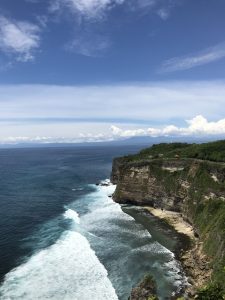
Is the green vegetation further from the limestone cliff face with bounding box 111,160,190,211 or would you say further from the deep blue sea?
the limestone cliff face with bounding box 111,160,190,211

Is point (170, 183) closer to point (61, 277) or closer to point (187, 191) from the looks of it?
point (187, 191)

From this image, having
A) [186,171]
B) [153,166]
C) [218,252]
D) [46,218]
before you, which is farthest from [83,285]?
[153,166]

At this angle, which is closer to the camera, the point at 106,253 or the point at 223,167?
the point at 106,253

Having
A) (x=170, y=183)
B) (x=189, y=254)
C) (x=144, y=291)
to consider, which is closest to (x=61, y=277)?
(x=144, y=291)

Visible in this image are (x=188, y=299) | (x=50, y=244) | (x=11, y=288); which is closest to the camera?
(x=188, y=299)

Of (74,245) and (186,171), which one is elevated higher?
(186,171)

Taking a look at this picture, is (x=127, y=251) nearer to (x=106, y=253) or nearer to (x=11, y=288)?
(x=106, y=253)

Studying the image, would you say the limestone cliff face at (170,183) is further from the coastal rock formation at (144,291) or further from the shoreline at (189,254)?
the coastal rock formation at (144,291)

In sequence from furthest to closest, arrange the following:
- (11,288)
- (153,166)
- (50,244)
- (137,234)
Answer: (153,166)
(137,234)
(50,244)
(11,288)

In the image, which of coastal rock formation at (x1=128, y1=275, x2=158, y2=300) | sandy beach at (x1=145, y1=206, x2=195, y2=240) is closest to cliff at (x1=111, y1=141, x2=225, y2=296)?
sandy beach at (x1=145, y1=206, x2=195, y2=240)

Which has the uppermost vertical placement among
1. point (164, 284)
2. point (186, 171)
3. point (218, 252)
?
point (186, 171)
